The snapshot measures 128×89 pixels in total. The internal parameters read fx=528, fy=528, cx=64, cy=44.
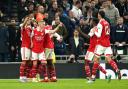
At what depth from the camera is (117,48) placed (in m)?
24.8

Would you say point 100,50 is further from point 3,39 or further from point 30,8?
point 30,8

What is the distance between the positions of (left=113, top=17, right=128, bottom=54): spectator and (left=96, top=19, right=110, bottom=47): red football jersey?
419 cm

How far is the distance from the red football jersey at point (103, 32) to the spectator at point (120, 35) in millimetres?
4190

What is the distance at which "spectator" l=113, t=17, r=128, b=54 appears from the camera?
79.8 ft

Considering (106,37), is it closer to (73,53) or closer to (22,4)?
(73,53)

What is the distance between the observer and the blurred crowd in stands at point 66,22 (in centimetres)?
2428

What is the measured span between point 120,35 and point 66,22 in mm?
2609

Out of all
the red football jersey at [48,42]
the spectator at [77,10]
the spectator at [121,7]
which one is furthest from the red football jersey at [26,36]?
the spectator at [121,7]

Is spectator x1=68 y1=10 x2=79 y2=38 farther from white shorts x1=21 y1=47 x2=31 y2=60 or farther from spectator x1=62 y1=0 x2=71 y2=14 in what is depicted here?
white shorts x1=21 y1=47 x2=31 y2=60

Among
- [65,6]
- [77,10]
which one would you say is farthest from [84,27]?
[65,6]

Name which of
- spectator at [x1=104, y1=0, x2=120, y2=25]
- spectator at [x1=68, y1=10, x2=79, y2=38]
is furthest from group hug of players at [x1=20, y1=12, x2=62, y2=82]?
spectator at [x1=104, y1=0, x2=120, y2=25]

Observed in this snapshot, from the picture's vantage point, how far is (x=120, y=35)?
24484mm

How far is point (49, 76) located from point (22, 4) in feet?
17.0

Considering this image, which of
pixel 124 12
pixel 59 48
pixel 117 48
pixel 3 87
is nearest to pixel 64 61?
pixel 59 48
